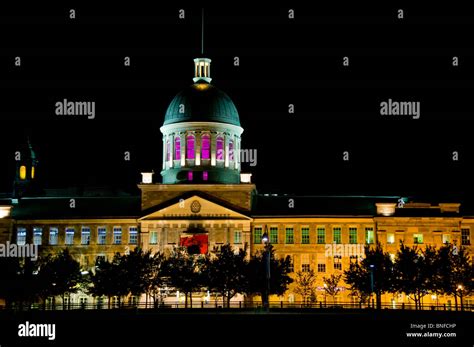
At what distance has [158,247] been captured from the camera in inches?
4222

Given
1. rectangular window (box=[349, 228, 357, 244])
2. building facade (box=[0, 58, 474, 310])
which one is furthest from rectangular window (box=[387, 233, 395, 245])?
rectangular window (box=[349, 228, 357, 244])

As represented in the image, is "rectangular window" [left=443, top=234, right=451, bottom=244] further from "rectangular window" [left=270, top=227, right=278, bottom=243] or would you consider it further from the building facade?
"rectangular window" [left=270, top=227, right=278, bottom=243]

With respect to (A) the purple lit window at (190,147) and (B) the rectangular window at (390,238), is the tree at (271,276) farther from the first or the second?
(A) the purple lit window at (190,147)

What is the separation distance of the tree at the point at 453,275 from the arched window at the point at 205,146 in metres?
28.8

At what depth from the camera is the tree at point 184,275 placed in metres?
98.1

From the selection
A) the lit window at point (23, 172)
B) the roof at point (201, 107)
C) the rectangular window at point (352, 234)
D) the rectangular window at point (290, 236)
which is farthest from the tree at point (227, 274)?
the lit window at point (23, 172)

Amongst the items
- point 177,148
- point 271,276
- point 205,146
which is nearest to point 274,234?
point 271,276

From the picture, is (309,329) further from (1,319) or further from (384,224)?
(384,224)

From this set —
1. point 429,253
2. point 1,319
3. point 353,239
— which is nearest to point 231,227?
point 353,239

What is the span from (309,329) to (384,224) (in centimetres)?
3831

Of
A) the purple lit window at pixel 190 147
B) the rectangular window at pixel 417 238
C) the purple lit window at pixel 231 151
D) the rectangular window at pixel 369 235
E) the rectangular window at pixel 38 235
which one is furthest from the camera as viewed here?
the purple lit window at pixel 231 151

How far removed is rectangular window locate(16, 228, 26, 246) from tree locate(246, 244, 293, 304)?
2602cm

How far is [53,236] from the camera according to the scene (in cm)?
10994

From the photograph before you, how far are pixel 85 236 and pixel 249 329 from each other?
4265 centimetres
